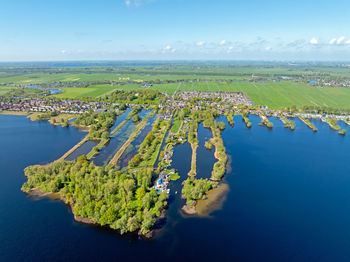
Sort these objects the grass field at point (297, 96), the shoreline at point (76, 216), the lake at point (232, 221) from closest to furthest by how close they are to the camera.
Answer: the lake at point (232, 221) < the shoreline at point (76, 216) < the grass field at point (297, 96)

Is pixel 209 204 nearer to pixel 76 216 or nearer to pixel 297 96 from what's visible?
pixel 76 216

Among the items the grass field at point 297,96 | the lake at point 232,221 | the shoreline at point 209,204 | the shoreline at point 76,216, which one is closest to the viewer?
the lake at point 232,221

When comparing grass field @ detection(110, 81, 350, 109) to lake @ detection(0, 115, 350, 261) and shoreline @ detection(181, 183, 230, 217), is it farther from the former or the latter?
shoreline @ detection(181, 183, 230, 217)

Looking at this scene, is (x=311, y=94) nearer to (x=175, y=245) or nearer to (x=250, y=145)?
(x=250, y=145)

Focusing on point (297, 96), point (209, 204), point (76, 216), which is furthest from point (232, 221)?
point (297, 96)

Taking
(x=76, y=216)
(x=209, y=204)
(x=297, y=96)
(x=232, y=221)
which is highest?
(x=297, y=96)

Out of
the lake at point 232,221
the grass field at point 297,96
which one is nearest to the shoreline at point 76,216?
the lake at point 232,221

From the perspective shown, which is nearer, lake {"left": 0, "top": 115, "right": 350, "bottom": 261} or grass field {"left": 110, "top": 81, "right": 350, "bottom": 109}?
lake {"left": 0, "top": 115, "right": 350, "bottom": 261}

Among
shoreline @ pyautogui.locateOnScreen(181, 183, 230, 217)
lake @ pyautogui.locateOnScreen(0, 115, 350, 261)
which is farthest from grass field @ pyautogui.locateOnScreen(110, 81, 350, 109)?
shoreline @ pyautogui.locateOnScreen(181, 183, 230, 217)

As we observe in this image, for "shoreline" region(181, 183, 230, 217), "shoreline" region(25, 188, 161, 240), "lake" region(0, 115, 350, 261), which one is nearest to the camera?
"lake" region(0, 115, 350, 261)

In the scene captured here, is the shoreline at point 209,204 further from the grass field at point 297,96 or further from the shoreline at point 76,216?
the grass field at point 297,96
